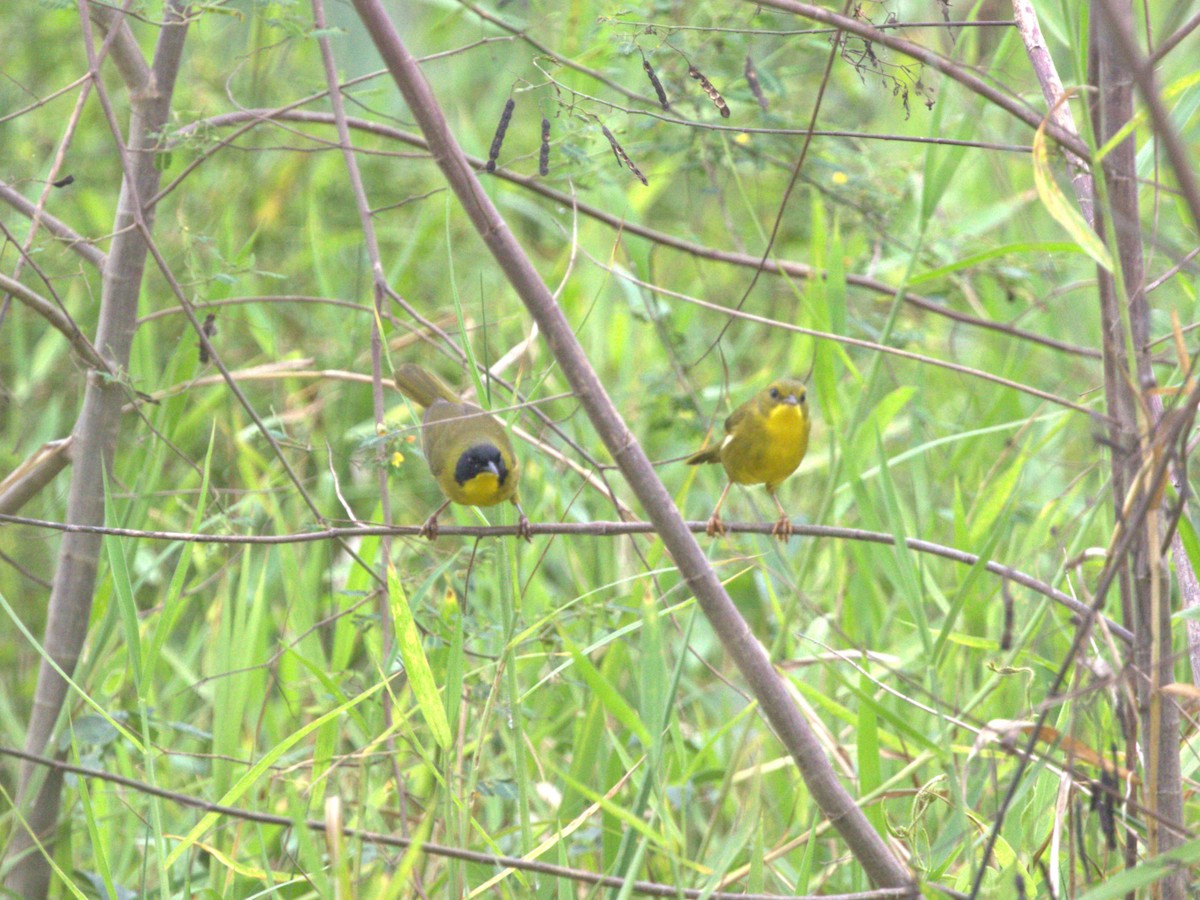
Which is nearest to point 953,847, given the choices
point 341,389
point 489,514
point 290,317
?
point 489,514

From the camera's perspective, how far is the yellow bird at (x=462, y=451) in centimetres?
377

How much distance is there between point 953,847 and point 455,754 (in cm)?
113

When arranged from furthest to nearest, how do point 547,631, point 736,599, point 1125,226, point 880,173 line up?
point 736,599, point 880,173, point 547,631, point 1125,226

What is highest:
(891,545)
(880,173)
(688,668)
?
(880,173)

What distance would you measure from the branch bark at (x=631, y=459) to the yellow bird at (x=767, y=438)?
172cm

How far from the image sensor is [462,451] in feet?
12.8

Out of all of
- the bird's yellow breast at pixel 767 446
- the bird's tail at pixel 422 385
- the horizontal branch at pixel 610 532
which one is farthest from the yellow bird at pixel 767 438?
the horizontal branch at pixel 610 532

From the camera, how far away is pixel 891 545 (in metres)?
2.33

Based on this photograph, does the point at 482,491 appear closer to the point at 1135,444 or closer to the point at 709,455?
the point at 709,455

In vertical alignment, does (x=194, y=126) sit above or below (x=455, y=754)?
above

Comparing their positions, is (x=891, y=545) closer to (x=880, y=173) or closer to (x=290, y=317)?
(x=880, y=173)

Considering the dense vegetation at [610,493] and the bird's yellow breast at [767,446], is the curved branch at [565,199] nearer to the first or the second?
the dense vegetation at [610,493]

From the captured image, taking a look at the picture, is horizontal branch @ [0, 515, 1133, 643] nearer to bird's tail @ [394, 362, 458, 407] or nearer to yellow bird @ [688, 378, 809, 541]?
yellow bird @ [688, 378, 809, 541]

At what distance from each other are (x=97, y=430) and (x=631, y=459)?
67.7 inches
